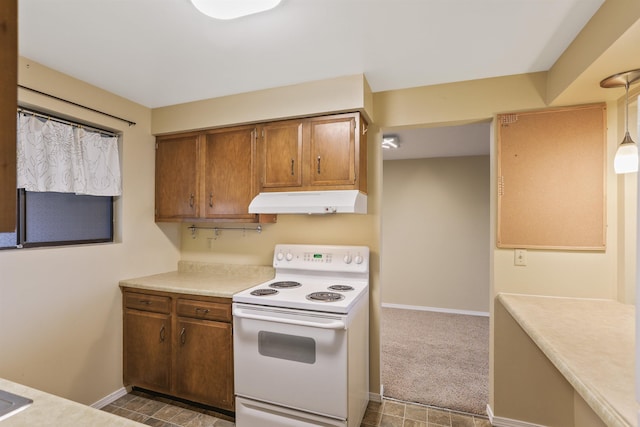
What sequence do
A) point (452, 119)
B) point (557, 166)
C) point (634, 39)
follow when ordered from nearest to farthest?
point (634, 39) → point (557, 166) → point (452, 119)

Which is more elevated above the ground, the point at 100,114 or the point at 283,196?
→ the point at 100,114

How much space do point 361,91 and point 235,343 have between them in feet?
6.52

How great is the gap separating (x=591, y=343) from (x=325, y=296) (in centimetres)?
137

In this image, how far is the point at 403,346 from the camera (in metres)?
3.59

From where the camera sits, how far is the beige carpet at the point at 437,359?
2572mm

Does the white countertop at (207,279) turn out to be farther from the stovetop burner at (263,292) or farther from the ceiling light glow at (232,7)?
the ceiling light glow at (232,7)

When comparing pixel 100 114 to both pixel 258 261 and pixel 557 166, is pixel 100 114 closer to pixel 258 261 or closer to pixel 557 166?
pixel 258 261

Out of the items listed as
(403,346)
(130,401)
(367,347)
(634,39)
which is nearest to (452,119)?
(634,39)

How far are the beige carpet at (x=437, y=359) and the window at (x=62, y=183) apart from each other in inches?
113

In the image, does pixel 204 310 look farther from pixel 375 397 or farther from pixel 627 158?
pixel 627 158

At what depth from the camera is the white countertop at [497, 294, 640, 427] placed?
3.14ft

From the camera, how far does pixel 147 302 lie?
2531 millimetres

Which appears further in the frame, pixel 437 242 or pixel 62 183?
pixel 437 242

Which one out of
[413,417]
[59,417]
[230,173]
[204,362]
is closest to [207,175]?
[230,173]
